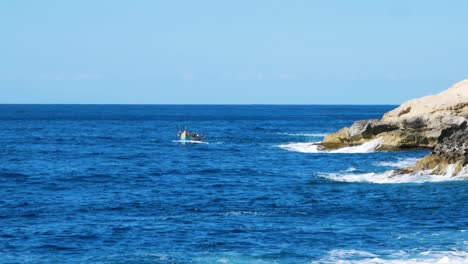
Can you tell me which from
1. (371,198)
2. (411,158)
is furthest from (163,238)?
(411,158)

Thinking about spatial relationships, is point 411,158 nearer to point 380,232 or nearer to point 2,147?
point 380,232

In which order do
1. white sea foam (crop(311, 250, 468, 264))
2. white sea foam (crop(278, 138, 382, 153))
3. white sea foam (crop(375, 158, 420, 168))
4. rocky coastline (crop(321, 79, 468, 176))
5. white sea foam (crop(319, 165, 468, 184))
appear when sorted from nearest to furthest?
white sea foam (crop(311, 250, 468, 264)), white sea foam (crop(319, 165, 468, 184)), white sea foam (crop(375, 158, 420, 168)), rocky coastline (crop(321, 79, 468, 176)), white sea foam (crop(278, 138, 382, 153))

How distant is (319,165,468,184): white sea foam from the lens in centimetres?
6109

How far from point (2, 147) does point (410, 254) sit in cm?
7585

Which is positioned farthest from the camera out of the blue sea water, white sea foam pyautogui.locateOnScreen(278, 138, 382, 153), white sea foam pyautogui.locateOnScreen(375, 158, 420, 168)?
white sea foam pyautogui.locateOnScreen(278, 138, 382, 153)

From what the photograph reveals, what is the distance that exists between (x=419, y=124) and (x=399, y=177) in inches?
1049

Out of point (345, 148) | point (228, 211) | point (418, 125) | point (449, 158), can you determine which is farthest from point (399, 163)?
point (228, 211)

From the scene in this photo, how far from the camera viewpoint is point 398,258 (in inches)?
1471

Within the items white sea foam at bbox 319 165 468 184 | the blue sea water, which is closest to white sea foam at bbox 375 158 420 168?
the blue sea water

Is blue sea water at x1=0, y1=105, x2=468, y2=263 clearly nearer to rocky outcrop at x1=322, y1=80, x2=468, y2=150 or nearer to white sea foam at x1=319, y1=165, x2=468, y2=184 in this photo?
white sea foam at x1=319, y1=165, x2=468, y2=184

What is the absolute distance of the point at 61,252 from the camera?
1534 inches

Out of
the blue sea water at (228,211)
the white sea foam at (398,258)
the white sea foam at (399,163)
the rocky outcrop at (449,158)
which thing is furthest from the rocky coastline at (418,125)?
the white sea foam at (398,258)

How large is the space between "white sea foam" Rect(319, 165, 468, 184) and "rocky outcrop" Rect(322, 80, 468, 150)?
21113 mm

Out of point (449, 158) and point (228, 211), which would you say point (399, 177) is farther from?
point (228, 211)
